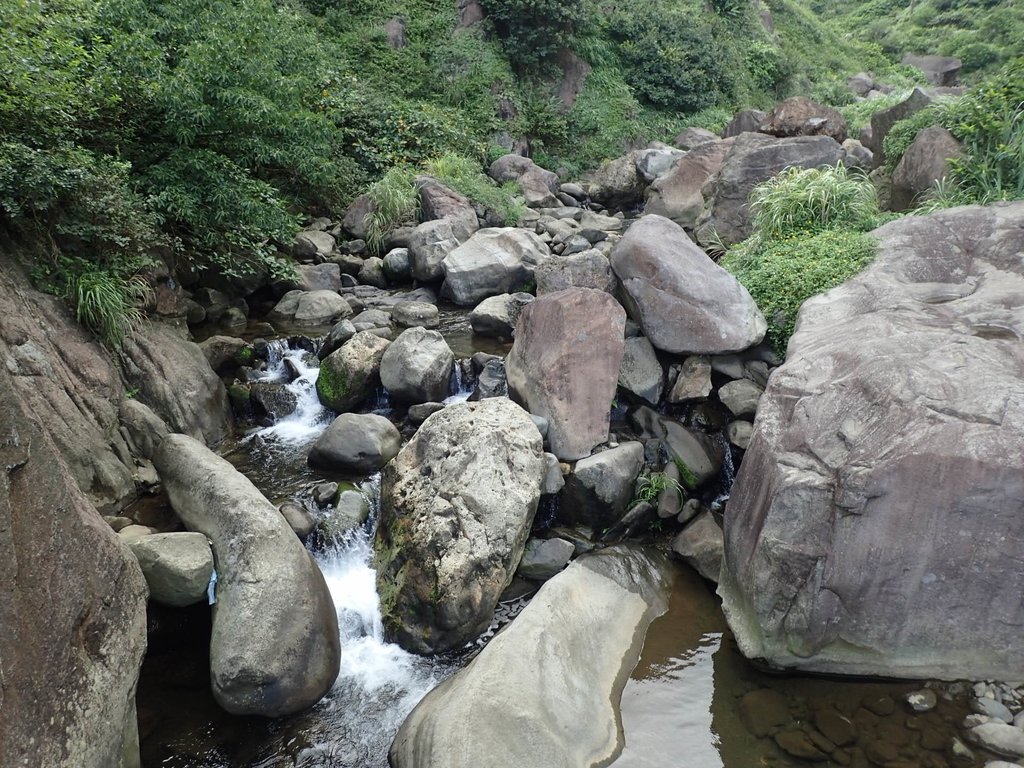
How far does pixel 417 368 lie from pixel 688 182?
370 inches

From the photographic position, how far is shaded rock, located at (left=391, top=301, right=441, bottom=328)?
11227mm

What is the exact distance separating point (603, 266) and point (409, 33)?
17.8 metres

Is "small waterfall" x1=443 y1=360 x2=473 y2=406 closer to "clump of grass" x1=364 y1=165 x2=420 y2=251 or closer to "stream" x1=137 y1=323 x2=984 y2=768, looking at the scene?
"stream" x1=137 y1=323 x2=984 y2=768

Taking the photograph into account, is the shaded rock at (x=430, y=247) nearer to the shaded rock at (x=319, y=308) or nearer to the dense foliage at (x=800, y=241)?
the shaded rock at (x=319, y=308)

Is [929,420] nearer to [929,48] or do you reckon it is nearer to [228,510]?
[228,510]

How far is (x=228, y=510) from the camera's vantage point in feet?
18.4

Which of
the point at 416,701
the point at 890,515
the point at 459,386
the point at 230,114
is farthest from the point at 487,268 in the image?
the point at 890,515

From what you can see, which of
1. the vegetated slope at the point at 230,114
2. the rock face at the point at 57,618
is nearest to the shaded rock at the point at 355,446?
the vegetated slope at the point at 230,114

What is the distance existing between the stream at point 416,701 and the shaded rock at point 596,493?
101 centimetres

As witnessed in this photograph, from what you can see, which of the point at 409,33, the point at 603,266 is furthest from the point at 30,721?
the point at 409,33

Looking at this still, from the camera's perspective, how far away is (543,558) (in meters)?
6.33

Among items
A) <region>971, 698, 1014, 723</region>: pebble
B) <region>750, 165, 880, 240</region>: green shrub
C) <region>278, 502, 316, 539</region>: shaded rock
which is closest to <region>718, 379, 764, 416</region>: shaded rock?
<region>750, 165, 880, 240</region>: green shrub

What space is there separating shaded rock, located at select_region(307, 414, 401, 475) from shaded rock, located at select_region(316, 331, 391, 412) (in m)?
1.05

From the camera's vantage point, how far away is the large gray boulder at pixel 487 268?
39.7 feet
